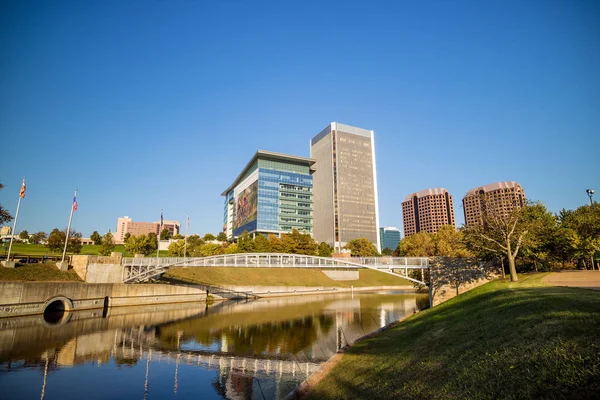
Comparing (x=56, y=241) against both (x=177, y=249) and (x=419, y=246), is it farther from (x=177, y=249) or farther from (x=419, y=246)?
(x=419, y=246)

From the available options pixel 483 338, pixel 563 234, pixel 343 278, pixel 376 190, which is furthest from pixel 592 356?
pixel 376 190

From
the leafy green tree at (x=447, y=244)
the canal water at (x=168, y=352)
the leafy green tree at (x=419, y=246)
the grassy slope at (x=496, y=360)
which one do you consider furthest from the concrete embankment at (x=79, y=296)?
the leafy green tree at (x=419, y=246)

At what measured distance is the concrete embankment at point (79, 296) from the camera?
42.6 meters

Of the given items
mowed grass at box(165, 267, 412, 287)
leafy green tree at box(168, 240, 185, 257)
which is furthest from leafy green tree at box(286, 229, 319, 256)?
leafy green tree at box(168, 240, 185, 257)

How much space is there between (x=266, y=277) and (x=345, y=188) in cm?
9200

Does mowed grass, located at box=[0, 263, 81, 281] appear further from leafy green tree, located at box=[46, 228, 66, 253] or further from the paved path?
the paved path

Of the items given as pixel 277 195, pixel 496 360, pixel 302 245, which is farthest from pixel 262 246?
pixel 496 360

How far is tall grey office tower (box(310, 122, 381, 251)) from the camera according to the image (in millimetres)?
Result: 162750

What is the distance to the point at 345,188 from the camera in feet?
547

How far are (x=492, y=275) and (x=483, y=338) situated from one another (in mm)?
33792

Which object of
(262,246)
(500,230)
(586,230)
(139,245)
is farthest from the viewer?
(262,246)

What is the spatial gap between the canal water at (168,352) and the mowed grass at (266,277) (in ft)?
74.6

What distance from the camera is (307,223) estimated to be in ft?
499

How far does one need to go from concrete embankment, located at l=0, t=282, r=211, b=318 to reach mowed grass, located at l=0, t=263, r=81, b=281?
119 inches
